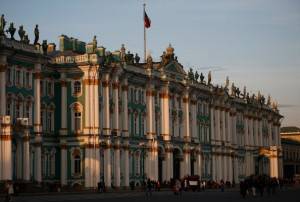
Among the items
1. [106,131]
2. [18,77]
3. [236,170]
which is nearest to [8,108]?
[18,77]

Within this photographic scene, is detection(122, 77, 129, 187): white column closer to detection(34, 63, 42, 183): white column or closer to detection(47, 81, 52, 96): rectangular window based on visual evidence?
detection(47, 81, 52, 96): rectangular window

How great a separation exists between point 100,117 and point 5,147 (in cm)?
1793

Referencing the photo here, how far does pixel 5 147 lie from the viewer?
224ft

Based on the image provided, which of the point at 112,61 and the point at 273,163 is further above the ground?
the point at 112,61

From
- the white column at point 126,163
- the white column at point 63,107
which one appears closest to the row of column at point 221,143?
the white column at point 126,163

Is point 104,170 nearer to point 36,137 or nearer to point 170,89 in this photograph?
point 36,137

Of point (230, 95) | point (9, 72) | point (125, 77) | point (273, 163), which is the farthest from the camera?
point (273, 163)

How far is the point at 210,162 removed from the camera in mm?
113688

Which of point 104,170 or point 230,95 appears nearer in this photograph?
point 104,170

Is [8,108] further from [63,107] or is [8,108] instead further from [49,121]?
[63,107]

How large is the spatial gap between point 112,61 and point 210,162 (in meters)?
33.3

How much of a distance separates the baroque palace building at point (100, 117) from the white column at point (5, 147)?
0.30ft

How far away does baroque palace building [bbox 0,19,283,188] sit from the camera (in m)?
73.5

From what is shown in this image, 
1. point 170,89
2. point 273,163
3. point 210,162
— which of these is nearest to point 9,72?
point 170,89
